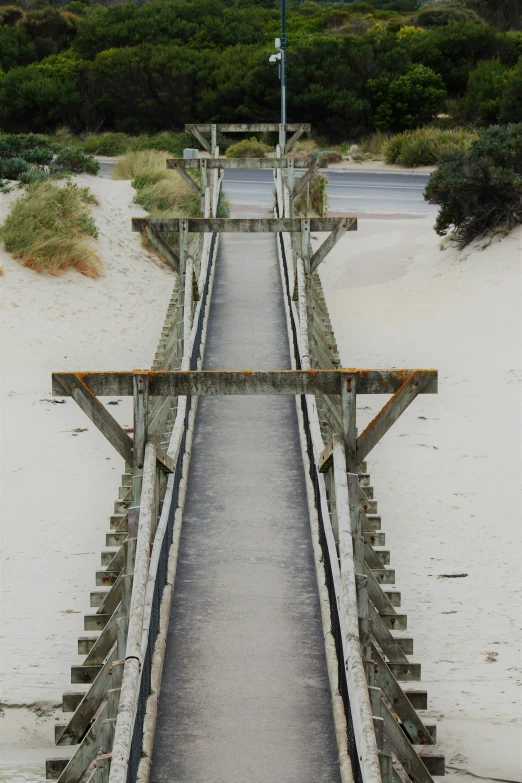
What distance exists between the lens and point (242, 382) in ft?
24.0

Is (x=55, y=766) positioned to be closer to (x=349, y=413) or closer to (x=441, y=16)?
(x=349, y=413)

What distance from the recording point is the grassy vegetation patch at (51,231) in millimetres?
19250

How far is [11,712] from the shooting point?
8.20 m

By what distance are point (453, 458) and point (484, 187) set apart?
9.09 m

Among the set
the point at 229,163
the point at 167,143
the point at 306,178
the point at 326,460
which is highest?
the point at 229,163

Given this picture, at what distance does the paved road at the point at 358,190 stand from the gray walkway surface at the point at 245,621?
14.8 m

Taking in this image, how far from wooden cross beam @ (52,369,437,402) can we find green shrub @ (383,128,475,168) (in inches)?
972

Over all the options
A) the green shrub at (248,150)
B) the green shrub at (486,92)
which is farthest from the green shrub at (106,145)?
the green shrub at (486,92)

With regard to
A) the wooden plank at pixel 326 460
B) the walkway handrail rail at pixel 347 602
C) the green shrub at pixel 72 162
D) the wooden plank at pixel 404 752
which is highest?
the wooden plank at pixel 326 460

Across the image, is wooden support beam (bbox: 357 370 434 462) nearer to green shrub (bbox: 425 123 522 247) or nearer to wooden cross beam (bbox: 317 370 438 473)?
wooden cross beam (bbox: 317 370 438 473)

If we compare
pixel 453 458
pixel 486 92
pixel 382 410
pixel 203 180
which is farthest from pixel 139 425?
pixel 486 92

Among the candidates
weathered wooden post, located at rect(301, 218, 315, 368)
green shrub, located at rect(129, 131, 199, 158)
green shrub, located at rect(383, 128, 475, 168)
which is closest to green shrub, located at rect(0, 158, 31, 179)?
green shrub, located at rect(129, 131, 199, 158)

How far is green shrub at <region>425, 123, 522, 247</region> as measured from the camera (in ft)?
68.4

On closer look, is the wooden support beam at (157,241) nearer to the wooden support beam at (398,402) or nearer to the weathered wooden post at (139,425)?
the weathered wooden post at (139,425)
